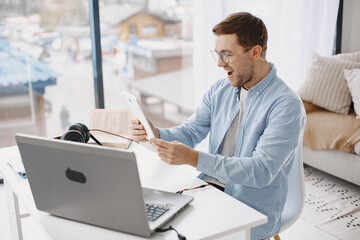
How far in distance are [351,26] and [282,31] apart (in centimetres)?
81

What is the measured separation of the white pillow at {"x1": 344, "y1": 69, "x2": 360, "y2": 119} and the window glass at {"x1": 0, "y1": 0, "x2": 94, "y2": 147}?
6.11ft

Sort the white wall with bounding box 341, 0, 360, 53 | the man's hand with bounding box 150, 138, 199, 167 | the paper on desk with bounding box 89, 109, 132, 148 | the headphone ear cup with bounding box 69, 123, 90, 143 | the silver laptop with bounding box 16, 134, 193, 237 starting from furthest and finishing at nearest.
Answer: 1. the white wall with bounding box 341, 0, 360, 53
2. the paper on desk with bounding box 89, 109, 132, 148
3. the headphone ear cup with bounding box 69, 123, 90, 143
4. the man's hand with bounding box 150, 138, 199, 167
5. the silver laptop with bounding box 16, 134, 193, 237

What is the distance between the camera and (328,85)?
319cm

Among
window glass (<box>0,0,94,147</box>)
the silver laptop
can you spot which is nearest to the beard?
the silver laptop

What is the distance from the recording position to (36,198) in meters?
1.33

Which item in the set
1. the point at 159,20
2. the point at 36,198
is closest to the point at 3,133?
the point at 159,20

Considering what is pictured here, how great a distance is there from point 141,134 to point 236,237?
0.62 metres

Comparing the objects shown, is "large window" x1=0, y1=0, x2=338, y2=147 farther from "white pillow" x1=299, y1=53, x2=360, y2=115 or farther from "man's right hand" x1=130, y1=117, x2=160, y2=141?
"man's right hand" x1=130, y1=117, x2=160, y2=141

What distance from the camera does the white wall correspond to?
393 centimetres

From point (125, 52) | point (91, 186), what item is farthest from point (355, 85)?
point (91, 186)

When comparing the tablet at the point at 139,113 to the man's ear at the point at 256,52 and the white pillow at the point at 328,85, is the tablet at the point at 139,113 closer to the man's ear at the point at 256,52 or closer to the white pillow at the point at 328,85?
the man's ear at the point at 256,52

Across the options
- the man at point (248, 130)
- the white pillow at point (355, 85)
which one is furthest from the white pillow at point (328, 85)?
the man at point (248, 130)

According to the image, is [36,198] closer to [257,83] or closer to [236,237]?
[236,237]

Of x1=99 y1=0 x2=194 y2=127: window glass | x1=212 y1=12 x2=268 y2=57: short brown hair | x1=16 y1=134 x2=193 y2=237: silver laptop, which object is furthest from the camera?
x1=99 y1=0 x2=194 y2=127: window glass
